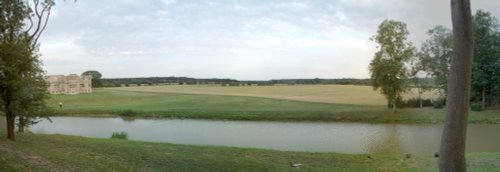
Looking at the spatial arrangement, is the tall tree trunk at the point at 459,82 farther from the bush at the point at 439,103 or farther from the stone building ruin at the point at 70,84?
the stone building ruin at the point at 70,84

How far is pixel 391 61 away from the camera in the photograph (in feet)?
143

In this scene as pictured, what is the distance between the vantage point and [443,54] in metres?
47.9

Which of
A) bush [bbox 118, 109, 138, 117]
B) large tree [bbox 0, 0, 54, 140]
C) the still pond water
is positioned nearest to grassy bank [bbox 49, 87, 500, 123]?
bush [bbox 118, 109, 138, 117]

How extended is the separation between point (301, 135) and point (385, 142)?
18.6ft

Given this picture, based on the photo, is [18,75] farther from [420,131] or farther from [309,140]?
[420,131]

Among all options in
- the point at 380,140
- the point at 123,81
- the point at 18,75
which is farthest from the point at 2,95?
the point at 123,81

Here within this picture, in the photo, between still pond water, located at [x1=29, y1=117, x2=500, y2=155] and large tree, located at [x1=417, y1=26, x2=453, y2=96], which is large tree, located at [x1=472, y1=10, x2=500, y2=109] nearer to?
large tree, located at [x1=417, y1=26, x2=453, y2=96]

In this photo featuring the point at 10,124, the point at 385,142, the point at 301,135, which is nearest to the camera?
the point at 10,124

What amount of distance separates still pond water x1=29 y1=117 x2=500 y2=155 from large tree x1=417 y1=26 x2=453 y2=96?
45.1ft

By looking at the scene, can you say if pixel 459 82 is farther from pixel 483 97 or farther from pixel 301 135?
pixel 483 97

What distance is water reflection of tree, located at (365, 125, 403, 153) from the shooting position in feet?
72.3

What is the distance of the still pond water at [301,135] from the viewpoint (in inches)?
910

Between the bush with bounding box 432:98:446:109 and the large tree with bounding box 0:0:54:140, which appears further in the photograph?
the bush with bounding box 432:98:446:109

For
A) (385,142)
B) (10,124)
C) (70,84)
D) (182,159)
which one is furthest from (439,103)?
(70,84)
